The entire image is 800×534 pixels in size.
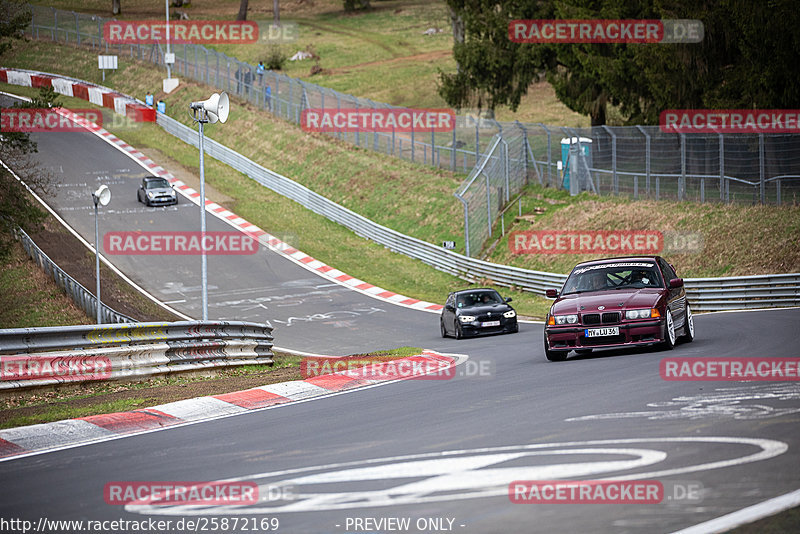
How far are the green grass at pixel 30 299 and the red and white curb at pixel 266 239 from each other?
32.3 feet

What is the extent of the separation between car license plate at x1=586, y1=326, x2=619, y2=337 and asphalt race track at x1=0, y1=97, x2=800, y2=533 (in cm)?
40

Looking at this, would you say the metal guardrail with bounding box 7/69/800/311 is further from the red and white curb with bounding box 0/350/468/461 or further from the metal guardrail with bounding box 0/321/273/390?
the metal guardrail with bounding box 0/321/273/390

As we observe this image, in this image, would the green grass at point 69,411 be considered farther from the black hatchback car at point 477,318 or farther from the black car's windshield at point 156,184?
the black car's windshield at point 156,184

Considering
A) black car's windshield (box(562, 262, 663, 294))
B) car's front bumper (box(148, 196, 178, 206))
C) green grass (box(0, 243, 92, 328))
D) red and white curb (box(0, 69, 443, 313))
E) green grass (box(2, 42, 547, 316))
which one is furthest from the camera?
car's front bumper (box(148, 196, 178, 206))

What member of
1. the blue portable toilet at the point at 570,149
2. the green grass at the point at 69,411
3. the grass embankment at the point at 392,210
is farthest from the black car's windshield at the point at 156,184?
the green grass at the point at 69,411

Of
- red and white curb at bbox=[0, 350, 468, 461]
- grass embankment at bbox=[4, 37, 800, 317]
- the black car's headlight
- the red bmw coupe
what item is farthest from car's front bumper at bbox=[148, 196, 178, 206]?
the black car's headlight

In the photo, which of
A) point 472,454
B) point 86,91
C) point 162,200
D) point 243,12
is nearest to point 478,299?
point 472,454

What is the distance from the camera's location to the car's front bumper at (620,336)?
14328 mm

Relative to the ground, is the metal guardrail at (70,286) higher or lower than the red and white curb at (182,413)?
lower

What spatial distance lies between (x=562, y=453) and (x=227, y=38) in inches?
3430

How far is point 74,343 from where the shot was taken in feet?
44.9

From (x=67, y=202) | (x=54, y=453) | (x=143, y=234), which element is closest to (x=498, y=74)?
(x=143, y=234)

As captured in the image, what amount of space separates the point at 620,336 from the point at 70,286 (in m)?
20.6

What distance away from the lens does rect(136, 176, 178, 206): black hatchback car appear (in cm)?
4338
